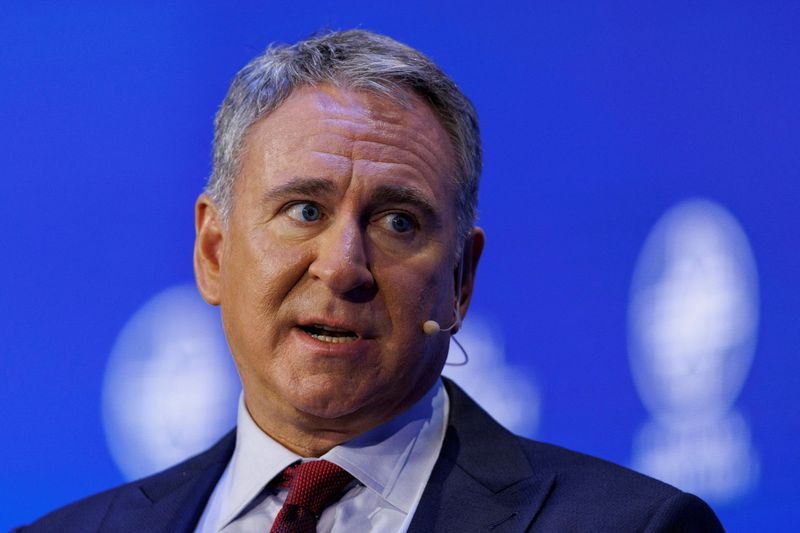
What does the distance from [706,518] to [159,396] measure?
5.04ft

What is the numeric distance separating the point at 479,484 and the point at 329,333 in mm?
457

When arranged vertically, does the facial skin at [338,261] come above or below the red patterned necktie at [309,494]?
above

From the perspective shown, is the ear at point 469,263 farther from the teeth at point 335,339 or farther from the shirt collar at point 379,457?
the teeth at point 335,339

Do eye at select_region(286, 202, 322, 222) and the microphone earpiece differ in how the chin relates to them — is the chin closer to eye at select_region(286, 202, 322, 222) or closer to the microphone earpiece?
the microphone earpiece

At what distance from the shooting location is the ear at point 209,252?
2764 millimetres

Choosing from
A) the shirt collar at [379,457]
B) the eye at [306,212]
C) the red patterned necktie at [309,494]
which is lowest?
the red patterned necktie at [309,494]

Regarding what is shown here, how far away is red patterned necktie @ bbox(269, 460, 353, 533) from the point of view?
2.49m

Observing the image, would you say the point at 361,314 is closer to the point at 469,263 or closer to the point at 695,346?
the point at 469,263

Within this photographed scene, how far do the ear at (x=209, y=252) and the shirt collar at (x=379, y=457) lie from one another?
29 centimetres

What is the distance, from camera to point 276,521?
2502 millimetres

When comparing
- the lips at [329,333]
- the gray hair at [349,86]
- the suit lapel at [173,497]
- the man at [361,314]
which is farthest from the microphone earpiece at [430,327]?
the suit lapel at [173,497]

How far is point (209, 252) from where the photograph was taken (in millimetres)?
2781

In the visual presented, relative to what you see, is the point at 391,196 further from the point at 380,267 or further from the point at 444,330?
the point at 444,330

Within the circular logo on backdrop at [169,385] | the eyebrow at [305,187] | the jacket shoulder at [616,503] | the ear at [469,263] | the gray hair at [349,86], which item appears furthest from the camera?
the circular logo on backdrop at [169,385]
